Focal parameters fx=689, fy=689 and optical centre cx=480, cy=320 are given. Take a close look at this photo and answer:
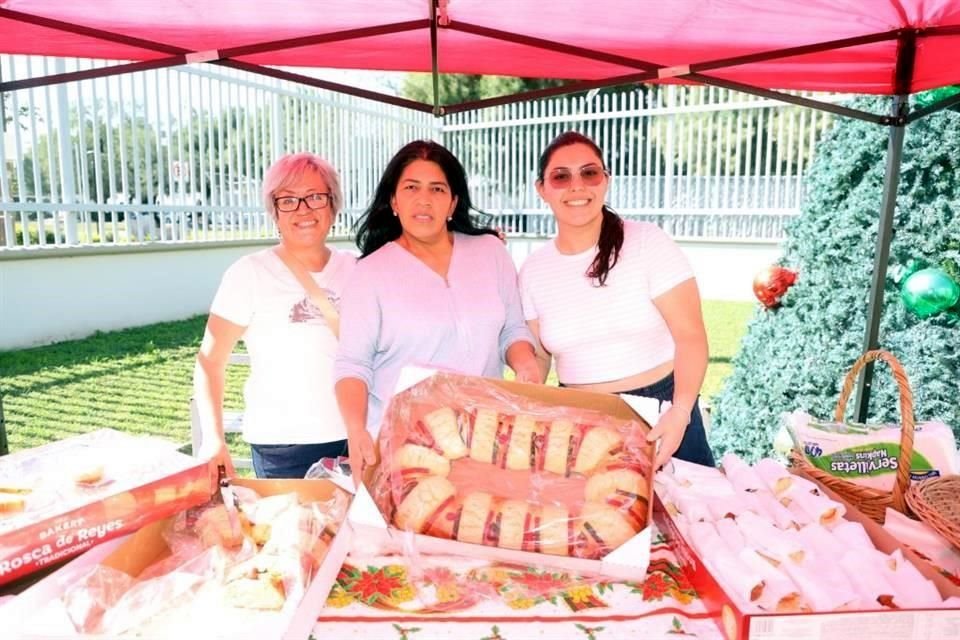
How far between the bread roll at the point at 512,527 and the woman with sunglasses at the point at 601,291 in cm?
84

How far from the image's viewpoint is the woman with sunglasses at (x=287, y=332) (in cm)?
204

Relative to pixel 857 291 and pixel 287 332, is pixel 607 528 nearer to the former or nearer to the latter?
pixel 287 332

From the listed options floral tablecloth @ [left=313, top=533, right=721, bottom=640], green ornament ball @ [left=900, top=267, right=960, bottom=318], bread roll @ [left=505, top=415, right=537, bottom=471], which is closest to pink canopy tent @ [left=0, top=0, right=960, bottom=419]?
green ornament ball @ [left=900, top=267, right=960, bottom=318]

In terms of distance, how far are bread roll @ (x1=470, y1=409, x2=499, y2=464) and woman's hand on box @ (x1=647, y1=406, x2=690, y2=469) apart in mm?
298

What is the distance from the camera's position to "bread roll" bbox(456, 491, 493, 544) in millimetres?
1196

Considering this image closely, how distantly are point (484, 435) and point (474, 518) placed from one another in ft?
0.52

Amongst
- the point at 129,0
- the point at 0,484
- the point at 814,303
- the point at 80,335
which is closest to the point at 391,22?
the point at 129,0

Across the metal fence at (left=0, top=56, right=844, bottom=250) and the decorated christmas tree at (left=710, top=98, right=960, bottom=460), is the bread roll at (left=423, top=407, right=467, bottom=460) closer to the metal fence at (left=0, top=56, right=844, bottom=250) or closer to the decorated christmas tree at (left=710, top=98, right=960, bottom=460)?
the decorated christmas tree at (left=710, top=98, right=960, bottom=460)

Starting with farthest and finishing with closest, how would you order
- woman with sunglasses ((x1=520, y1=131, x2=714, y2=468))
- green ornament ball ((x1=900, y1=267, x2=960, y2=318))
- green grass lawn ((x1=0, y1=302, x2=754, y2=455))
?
1. green grass lawn ((x1=0, y1=302, x2=754, y2=455))
2. green ornament ball ((x1=900, y1=267, x2=960, y2=318))
3. woman with sunglasses ((x1=520, y1=131, x2=714, y2=468))

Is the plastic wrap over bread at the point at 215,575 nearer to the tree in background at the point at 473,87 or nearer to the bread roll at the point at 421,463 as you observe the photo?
the bread roll at the point at 421,463

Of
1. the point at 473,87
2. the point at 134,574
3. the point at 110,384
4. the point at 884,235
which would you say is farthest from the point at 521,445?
the point at 473,87

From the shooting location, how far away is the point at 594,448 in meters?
1.28

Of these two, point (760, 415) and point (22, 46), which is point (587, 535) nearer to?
point (22, 46)

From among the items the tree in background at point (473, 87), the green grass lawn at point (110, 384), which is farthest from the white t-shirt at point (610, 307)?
the tree in background at point (473, 87)
